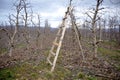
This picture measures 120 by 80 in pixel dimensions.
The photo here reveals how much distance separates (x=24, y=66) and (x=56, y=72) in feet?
8.88

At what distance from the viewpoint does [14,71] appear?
1218 cm

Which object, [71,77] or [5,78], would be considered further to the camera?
[71,77]

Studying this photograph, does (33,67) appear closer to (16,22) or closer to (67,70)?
(67,70)

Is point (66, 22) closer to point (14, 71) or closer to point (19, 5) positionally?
point (14, 71)

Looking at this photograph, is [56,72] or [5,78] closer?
[5,78]

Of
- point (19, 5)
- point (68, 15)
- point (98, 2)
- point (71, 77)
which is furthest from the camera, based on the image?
point (19, 5)

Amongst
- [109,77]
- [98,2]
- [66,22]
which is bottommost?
[109,77]

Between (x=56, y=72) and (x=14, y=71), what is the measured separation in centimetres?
294

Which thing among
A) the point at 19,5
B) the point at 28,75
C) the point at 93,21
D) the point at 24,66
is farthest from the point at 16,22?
the point at 28,75

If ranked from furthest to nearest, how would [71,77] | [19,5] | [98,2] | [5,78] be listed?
[19,5] → [98,2] → [71,77] → [5,78]

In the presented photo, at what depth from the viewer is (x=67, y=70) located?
1329cm

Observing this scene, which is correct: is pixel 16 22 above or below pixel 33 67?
above

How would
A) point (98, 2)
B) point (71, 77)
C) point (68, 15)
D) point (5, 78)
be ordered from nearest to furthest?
1. point (5, 78)
2. point (71, 77)
3. point (68, 15)
4. point (98, 2)

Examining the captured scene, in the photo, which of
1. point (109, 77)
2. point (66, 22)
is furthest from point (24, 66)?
point (109, 77)
